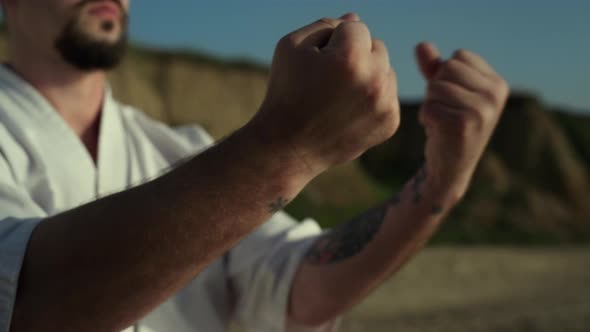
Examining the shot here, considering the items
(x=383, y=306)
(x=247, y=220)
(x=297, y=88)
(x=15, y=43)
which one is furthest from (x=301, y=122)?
(x=383, y=306)

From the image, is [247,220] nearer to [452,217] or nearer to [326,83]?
[326,83]

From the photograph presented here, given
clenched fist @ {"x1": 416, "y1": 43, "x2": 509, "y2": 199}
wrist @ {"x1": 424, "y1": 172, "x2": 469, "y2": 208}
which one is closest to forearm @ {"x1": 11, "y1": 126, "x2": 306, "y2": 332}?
clenched fist @ {"x1": 416, "y1": 43, "x2": 509, "y2": 199}

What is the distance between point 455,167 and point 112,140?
30.9 inches

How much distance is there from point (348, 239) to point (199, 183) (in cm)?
79

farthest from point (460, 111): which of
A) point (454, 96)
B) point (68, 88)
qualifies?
point (68, 88)

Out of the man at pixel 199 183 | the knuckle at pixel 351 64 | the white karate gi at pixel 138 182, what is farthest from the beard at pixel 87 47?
the knuckle at pixel 351 64

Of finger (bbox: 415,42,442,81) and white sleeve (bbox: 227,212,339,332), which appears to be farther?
white sleeve (bbox: 227,212,339,332)

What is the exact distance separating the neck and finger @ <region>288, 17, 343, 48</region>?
34.3 inches

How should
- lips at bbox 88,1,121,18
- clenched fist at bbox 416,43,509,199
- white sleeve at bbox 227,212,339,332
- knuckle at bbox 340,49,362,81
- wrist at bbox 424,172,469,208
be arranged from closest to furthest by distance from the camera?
1. knuckle at bbox 340,49,362,81
2. clenched fist at bbox 416,43,509,199
3. wrist at bbox 424,172,469,208
4. lips at bbox 88,1,121,18
5. white sleeve at bbox 227,212,339,332

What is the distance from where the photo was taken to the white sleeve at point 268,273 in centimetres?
158

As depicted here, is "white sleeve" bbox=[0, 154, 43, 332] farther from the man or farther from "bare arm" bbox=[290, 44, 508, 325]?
"bare arm" bbox=[290, 44, 508, 325]

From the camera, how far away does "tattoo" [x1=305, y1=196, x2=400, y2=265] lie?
1.49 metres

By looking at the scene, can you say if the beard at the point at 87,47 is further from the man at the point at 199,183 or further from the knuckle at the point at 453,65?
the knuckle at the point at 453,65

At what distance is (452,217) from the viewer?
14250mm
